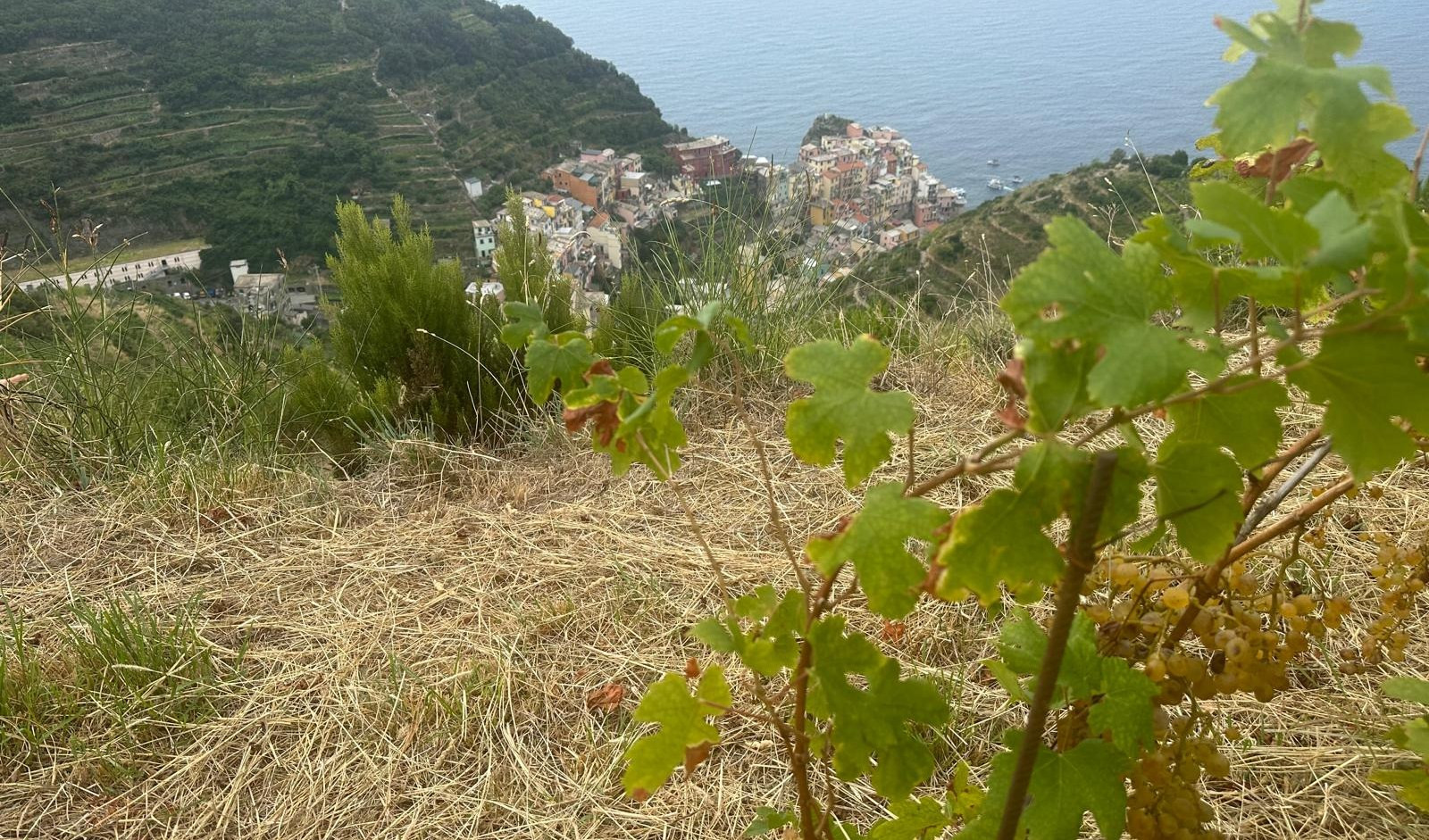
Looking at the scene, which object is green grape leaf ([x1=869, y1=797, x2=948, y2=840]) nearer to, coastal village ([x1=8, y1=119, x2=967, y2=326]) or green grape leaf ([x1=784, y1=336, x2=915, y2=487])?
green grape leaf ([x1=784, y1=336, x2=915, y2=487])

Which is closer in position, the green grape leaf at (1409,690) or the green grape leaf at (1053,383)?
the green grape leaf at (1053,383)

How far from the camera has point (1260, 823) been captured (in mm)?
1150

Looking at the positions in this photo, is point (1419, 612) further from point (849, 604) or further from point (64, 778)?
point (64, 778)

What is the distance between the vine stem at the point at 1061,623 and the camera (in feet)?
1.66

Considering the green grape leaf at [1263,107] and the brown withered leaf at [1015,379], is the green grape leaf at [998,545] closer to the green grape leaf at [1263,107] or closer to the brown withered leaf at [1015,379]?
the brown withered leaf at [1015,379]

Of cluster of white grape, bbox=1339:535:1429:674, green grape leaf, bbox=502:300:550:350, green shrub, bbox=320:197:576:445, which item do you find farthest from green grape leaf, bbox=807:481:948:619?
green shrub, bbox=320:197:576:445

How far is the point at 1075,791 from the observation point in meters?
0.71

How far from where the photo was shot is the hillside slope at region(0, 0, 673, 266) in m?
17.9

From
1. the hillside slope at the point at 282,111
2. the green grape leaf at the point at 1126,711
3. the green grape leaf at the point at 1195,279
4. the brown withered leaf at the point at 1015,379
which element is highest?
the green grape leaf at the point at 1195,279

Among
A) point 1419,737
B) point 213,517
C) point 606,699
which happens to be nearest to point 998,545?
point 1419,737

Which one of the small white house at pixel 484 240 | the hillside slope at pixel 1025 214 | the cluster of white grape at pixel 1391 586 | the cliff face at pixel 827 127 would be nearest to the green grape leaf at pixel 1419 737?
the cluster of white grape at pixel 1391 586

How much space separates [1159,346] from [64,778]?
66.6 inches

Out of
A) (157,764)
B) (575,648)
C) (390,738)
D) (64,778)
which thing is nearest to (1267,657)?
(575,648)

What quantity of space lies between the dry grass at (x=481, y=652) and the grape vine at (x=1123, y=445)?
1.54 feet
